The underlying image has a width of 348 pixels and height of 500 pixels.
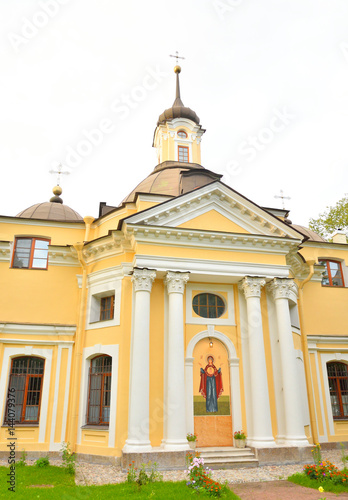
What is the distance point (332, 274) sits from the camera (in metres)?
18.1

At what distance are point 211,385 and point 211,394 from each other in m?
0.27

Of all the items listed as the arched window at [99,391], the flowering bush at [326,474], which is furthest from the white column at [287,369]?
the arched window at [99,391]

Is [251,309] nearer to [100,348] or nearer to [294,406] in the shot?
[294,406]

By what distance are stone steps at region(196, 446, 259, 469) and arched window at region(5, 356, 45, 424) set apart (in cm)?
548

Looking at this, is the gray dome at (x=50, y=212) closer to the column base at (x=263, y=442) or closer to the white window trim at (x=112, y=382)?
the white window trim at (x=112, y=382)

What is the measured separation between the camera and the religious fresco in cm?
1244

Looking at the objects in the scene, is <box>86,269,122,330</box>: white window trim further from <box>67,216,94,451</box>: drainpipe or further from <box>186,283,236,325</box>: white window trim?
<box>186,283,236,325</box>: white window trim

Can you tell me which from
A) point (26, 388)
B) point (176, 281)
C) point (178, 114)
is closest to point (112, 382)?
point (26, 388)

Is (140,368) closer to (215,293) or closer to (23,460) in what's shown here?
(215,293)

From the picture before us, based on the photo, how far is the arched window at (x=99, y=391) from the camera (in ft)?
41.1

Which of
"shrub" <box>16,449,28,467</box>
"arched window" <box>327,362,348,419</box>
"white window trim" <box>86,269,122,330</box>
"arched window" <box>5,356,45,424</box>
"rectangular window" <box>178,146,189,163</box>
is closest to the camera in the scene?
"shrub" <box>16,449,28,467</box>

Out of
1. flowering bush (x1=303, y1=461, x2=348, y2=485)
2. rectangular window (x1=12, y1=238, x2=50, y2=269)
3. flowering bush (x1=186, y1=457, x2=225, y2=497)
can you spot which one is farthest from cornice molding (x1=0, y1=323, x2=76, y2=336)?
flowering bush (x1=303, y1=461, x2=348, y2=485)

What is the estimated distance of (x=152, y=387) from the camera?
1185 centimetres

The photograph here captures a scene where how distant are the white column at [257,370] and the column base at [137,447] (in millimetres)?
3174
